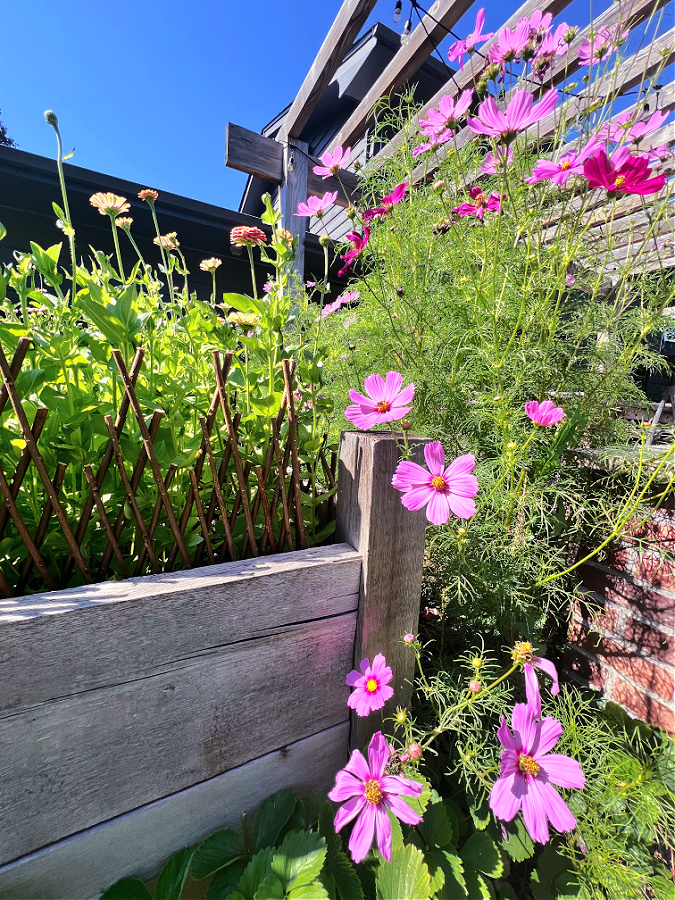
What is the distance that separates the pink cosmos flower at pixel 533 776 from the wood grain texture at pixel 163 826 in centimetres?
31

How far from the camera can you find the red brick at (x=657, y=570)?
80cm

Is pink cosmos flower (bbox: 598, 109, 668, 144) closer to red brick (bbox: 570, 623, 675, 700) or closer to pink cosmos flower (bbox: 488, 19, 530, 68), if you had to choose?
pink cosmos flower (bbox: 488, 19, 530, 68)

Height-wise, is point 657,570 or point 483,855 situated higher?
point 657,570

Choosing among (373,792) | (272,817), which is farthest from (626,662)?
(272,817)

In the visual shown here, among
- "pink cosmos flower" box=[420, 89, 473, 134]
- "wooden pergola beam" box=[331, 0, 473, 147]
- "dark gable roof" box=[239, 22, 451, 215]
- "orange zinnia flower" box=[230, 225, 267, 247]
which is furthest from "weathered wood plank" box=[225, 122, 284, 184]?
"dark gable roof" box=[239, 22, 451, 215]

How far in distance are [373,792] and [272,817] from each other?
0.71ft

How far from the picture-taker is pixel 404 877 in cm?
57

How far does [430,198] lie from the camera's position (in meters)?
1.14

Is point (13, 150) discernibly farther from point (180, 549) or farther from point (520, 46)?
point (180, 549)

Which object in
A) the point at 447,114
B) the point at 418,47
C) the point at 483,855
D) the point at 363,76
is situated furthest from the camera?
the point at 363,76

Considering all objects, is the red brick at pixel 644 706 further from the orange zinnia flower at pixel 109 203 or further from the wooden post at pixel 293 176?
the wooden post at pixel 293 176

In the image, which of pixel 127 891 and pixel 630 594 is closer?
pixel 127 891

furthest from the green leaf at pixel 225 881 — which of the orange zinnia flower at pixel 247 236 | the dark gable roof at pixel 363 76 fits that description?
the dark gable roof at pixel 363 76

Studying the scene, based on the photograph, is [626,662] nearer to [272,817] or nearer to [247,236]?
[272,817]
